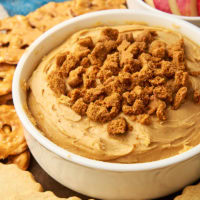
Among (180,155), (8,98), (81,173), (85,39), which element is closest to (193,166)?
(180,155)

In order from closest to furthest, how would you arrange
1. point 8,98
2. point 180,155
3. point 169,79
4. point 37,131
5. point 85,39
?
point 180,155
point 37,131
point 169,79
point 85,39
point 8,98

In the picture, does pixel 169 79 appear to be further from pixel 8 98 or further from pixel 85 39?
pixel 8 98

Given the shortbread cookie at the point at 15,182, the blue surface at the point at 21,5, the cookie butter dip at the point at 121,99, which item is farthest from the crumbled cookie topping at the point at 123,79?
the blue surface at the point at 21,5

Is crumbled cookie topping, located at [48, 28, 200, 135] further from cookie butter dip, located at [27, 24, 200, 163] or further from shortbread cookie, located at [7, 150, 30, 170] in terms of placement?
shortbread cookie, located at [7, 150, 30, 170]

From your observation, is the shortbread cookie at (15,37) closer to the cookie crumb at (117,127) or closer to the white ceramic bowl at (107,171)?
the white ceramic bowl at (107,171)

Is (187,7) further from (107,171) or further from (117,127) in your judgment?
(107,171)

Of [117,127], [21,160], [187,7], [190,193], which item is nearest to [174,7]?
[187,7]
